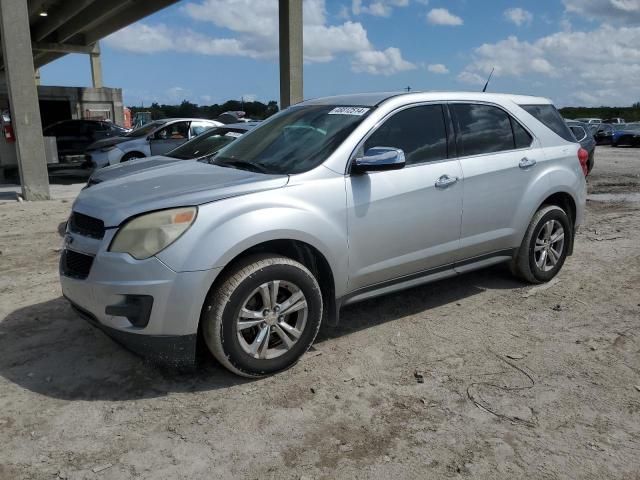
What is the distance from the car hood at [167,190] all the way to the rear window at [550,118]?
2761mm

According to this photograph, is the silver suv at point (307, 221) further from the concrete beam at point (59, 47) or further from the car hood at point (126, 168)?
the concrete beam at point (59, 47)

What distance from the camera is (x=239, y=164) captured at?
12.9 ft

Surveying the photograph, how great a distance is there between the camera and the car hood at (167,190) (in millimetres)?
3100

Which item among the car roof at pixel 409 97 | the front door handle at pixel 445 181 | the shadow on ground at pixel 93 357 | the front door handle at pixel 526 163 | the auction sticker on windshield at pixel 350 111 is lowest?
the shadow on ground at pixel 93 357

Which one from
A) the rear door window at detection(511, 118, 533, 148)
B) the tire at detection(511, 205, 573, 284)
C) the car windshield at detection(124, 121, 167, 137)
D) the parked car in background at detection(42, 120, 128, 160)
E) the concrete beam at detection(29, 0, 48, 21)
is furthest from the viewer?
the concrete beam at detection(29, 0, 48, 21)

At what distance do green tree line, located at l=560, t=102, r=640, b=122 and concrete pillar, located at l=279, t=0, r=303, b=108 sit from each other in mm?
49878

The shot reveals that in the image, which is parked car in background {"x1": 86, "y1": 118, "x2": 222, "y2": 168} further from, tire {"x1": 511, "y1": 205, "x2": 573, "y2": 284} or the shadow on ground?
tire {"x1": 511, "y1": 205, "x2": 573, "y2": 284}

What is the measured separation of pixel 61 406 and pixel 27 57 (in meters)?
9.74

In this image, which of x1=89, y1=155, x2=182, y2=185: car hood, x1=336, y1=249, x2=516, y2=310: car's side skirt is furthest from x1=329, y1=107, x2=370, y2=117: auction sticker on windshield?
x1=89, y1=155, x2=182, y2=185: car hood

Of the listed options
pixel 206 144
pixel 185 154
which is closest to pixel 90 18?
pixel 206 144

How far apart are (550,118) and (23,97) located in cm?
985

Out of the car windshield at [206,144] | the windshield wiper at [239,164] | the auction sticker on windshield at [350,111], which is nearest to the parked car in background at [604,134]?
the car windshield at [206,144]

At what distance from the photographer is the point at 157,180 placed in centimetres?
369

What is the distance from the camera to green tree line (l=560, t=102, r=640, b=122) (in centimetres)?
5656
